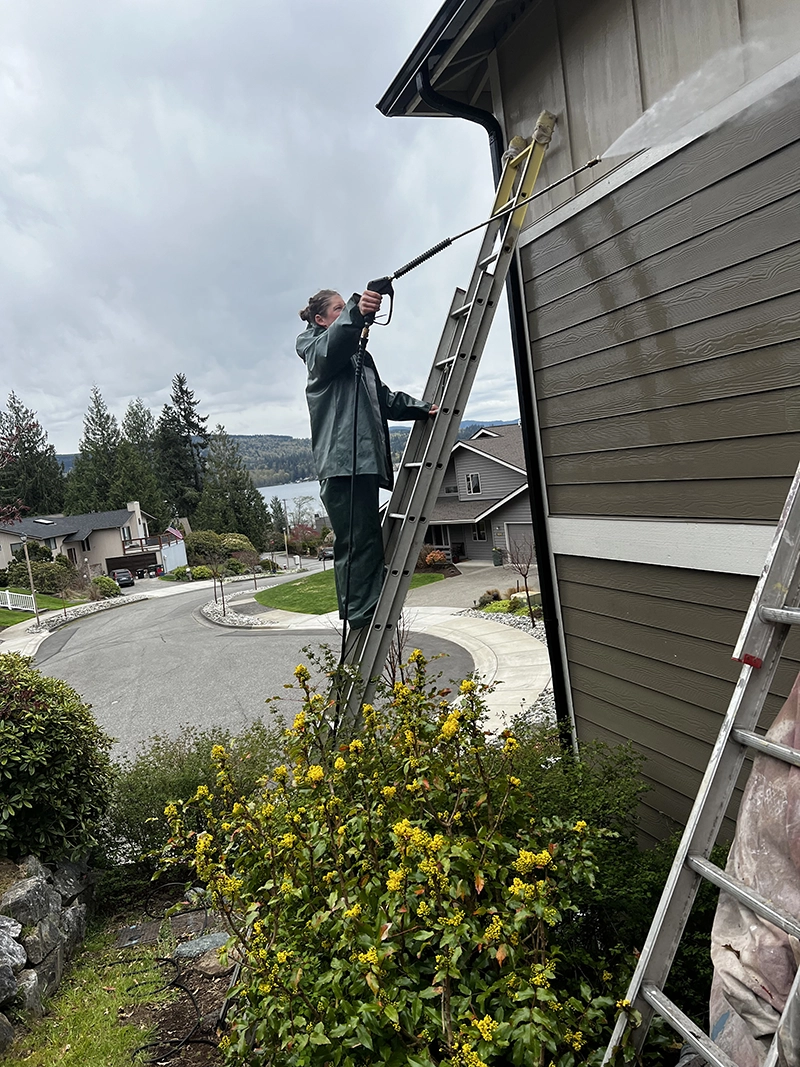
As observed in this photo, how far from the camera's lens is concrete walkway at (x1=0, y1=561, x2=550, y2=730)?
11.6m

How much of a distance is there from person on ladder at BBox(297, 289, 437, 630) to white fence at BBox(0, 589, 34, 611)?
101 ft

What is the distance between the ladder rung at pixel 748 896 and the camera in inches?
51.9

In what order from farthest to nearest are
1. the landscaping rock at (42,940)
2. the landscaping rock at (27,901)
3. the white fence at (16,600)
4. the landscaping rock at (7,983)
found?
the white fence at (16,600) → the landscaping rock at (27,901) → the landscaping rock at (42,940) → the landscaping rock at (7,983)

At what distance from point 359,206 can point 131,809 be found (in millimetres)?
9321

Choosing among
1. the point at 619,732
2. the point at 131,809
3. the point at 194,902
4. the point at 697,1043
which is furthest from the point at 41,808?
the point at 697,1043

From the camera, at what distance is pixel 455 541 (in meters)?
29.5

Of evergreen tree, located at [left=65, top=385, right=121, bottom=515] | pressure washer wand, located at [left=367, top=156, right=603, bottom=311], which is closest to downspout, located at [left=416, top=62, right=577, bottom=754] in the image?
pressure washer wand, located at [left=367, top=156, right=603, bottom=311]

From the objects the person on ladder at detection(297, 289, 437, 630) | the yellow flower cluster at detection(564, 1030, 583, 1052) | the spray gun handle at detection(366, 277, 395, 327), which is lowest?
the yellow flower cluster at detection(564, 1030, 583, 1052)

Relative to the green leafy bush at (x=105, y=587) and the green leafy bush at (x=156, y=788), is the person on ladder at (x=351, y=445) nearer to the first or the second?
the green leafy bush at (x=156, y=788)

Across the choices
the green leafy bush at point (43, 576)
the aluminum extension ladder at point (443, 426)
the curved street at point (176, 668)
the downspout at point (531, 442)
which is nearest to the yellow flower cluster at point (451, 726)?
the aluminum extension ladder at point (443, 426)

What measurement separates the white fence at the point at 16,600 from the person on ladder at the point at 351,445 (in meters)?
30.7

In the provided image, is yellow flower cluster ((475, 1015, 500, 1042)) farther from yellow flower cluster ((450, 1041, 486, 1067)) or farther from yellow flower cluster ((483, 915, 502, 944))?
yellow flower cluster ((483, 915, 502, 944))

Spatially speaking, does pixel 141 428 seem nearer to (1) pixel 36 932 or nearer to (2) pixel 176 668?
(2) pixel 176 668

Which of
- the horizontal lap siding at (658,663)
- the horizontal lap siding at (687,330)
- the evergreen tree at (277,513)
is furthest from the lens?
the evergreen tree at (277,513)
